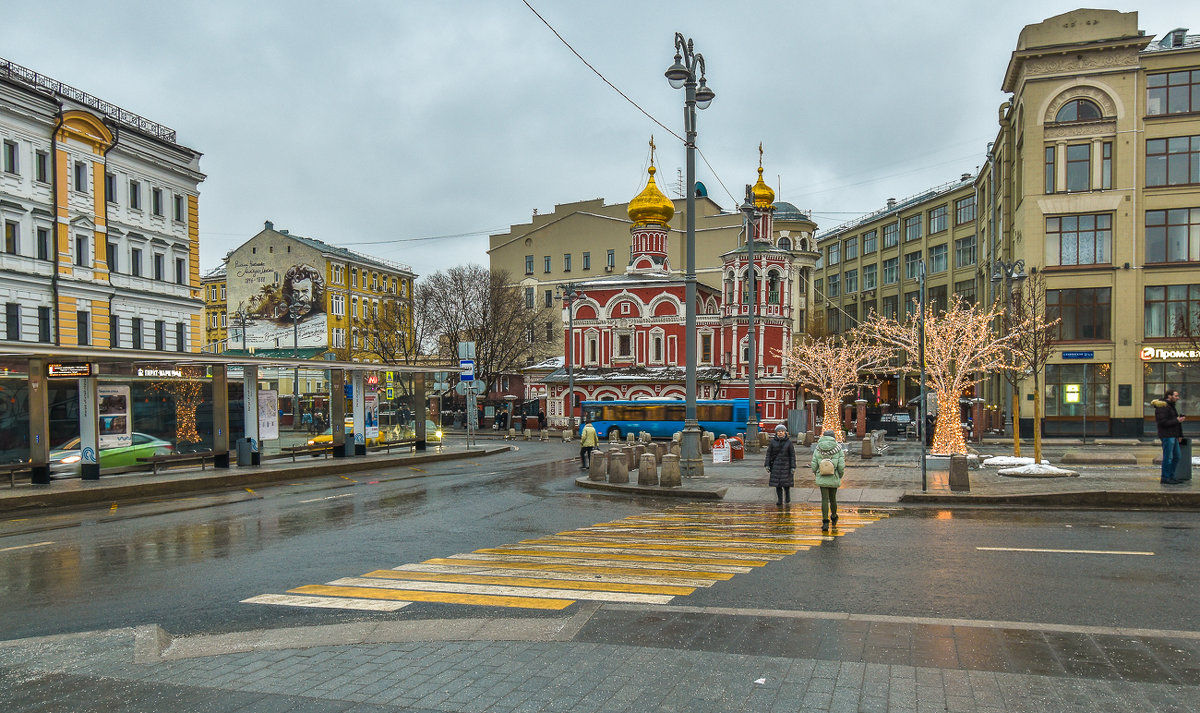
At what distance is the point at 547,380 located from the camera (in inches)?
2530

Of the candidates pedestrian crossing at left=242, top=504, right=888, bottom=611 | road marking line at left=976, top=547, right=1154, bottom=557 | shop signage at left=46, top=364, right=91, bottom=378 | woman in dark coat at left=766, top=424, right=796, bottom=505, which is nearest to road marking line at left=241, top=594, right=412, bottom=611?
pedestrian crossing at left=242, top=504, right=888, bottom=611

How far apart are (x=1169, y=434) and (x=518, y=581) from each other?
47.5 feet

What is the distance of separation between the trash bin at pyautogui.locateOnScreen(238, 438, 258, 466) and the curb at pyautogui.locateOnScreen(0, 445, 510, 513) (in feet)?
5.57

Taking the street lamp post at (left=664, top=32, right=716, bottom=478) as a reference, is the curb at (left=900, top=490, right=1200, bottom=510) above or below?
below

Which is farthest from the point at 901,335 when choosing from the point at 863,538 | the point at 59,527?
the point at 59,527

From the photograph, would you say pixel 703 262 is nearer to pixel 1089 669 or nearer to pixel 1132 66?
pixel 1132 66

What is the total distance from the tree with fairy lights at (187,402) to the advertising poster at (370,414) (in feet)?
20.9

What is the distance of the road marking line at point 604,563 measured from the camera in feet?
33.0

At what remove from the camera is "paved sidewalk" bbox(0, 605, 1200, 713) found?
18.3 feet

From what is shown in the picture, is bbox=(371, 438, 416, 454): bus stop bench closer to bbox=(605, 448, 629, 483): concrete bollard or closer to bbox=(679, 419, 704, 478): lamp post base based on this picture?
bbox=(605, 448, 629, 483): concrete bollard

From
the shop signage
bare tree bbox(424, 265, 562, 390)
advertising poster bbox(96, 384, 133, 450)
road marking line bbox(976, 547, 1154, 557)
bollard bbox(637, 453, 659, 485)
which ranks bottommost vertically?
bollard bbox(637, 453, 659, 485)

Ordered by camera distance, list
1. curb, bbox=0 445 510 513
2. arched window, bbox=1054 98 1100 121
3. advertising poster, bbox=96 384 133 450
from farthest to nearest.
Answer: arched window, bbox=1054 98 1100 121, advertising poster, bbox=96 384 133 450, curb, bbox=0 445 510 513

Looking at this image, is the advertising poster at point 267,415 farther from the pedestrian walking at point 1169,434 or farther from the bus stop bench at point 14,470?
the pedestrian walking at point 1169,434

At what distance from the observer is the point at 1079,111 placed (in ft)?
141
